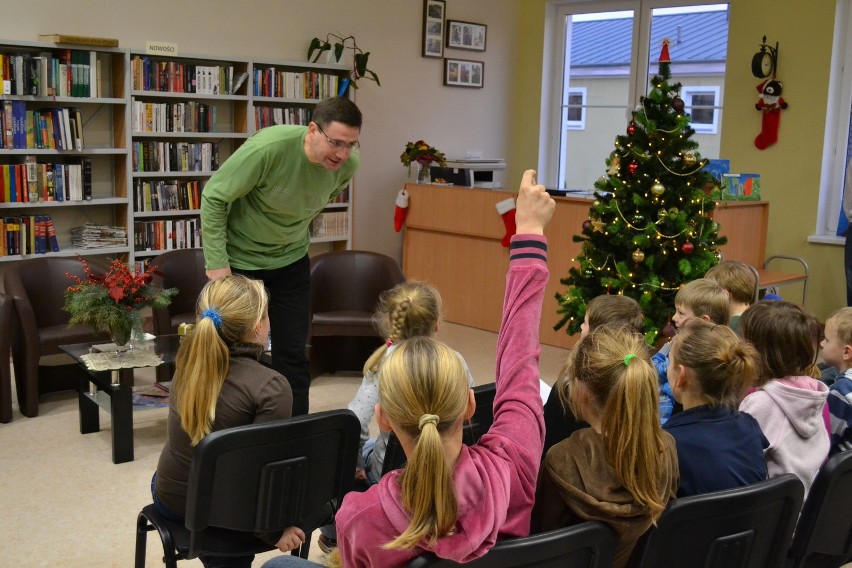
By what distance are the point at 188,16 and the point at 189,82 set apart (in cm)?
53

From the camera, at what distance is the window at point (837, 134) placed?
660 centimetres

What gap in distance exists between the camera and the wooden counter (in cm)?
611

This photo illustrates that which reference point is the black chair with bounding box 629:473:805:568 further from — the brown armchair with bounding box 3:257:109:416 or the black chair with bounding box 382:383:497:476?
the brown armchair with bounding box 3:257:109:416

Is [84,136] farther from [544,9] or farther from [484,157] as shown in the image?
[544,9]

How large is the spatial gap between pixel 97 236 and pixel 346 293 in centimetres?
176

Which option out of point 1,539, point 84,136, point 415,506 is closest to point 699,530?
point 415,506

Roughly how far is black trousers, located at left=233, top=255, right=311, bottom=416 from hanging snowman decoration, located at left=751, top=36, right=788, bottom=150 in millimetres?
4629

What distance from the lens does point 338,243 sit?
24.4ft

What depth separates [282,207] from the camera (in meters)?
3.48

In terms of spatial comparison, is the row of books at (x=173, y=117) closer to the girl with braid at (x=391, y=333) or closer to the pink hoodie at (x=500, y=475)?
the girl with braid at (x=391, y=333)

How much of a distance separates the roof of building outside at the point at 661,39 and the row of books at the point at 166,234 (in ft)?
13.5

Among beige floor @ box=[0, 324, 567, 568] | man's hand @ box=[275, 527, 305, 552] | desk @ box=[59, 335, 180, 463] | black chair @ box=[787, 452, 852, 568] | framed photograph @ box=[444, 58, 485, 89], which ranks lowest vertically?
beige floor @ box=[0, 324, 567, 568]

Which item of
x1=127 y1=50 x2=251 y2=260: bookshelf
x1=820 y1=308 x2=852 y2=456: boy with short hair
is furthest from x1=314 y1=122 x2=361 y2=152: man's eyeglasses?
x1=127 y1=50 x2=251 y2=260: bookshelf

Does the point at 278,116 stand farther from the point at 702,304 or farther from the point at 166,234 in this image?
the point at 702,304
